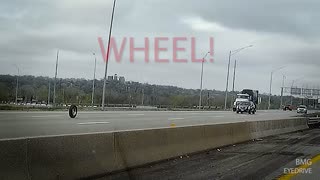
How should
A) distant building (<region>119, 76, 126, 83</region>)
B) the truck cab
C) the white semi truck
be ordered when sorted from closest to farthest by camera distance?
distant building (<region>119, 76, 126, 83</region>), the white semi truck, the truck cab

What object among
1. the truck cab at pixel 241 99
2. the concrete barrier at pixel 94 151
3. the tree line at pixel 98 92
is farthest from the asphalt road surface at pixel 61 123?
the truck cab at pixel 241 99

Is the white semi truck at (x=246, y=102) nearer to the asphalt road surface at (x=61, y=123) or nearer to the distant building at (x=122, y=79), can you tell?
the distant building at (x=122, y=79)

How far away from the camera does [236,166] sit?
11.6 meters

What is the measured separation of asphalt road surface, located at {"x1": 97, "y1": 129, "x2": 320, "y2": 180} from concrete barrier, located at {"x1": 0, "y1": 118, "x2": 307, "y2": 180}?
0.87 feet

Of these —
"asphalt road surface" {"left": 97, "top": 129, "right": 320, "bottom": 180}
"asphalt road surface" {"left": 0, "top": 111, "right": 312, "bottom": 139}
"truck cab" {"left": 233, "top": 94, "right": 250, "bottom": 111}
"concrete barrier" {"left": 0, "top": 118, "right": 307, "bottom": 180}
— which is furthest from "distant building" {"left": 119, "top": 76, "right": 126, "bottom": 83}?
"concrete barrier" {"left": 0, "top": 118, "right": 307, "bottom": 180}

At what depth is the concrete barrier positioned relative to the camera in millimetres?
7336

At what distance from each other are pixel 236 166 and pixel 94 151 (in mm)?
4205

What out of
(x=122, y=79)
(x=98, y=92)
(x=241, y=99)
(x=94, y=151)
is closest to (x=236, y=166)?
(x=94, y=151)

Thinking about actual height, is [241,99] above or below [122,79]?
below

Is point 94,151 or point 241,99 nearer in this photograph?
point 94,151

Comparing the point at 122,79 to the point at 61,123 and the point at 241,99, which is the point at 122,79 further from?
the point at 61,123

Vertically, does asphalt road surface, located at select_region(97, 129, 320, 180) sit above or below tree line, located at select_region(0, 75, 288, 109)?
below

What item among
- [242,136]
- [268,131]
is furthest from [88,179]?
[268,131]

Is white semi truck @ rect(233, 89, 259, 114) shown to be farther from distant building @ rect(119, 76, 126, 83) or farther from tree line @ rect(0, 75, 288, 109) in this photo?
distant building @ rect(119, 76, 126, 83)
